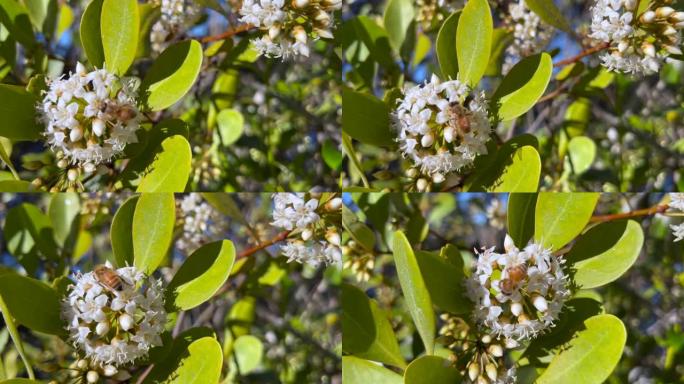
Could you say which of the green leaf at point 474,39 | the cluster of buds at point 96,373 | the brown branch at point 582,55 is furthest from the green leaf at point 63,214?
the brown branch at point 582,55

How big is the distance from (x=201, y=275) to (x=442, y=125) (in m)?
0.54

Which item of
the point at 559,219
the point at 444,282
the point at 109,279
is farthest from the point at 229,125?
the point at 559,219

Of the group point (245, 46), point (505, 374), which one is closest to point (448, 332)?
point (505, 374)

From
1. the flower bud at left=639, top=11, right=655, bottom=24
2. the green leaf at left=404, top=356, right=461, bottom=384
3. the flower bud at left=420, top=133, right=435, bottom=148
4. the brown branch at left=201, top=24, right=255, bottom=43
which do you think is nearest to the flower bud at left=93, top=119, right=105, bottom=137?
the brown branch at left=201, top=24, right=255, bottom=43

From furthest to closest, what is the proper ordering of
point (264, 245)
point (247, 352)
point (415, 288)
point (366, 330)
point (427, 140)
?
1. point (247, 352)
2. point (264, 245)
3. point (366, 330)
4. point (427, 140)
5. point (415, 288)

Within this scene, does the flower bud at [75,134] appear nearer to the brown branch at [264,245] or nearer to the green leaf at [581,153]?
the brown branch at [264,245]

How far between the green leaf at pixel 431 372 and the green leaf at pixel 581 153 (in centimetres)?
65

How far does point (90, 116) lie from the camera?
126 centimetres

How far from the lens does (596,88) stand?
1620 millimetres

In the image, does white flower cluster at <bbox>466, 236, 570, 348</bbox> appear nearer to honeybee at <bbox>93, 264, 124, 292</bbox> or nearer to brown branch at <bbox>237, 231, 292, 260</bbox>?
brown branch at <bbox>237, 231, 292, 260</bbox>

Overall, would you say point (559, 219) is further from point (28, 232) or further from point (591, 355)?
point (28, 232)

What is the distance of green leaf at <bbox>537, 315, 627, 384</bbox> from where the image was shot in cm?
122

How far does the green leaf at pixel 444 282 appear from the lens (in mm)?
1262

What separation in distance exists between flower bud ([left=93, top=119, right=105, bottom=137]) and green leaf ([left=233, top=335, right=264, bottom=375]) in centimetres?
62
